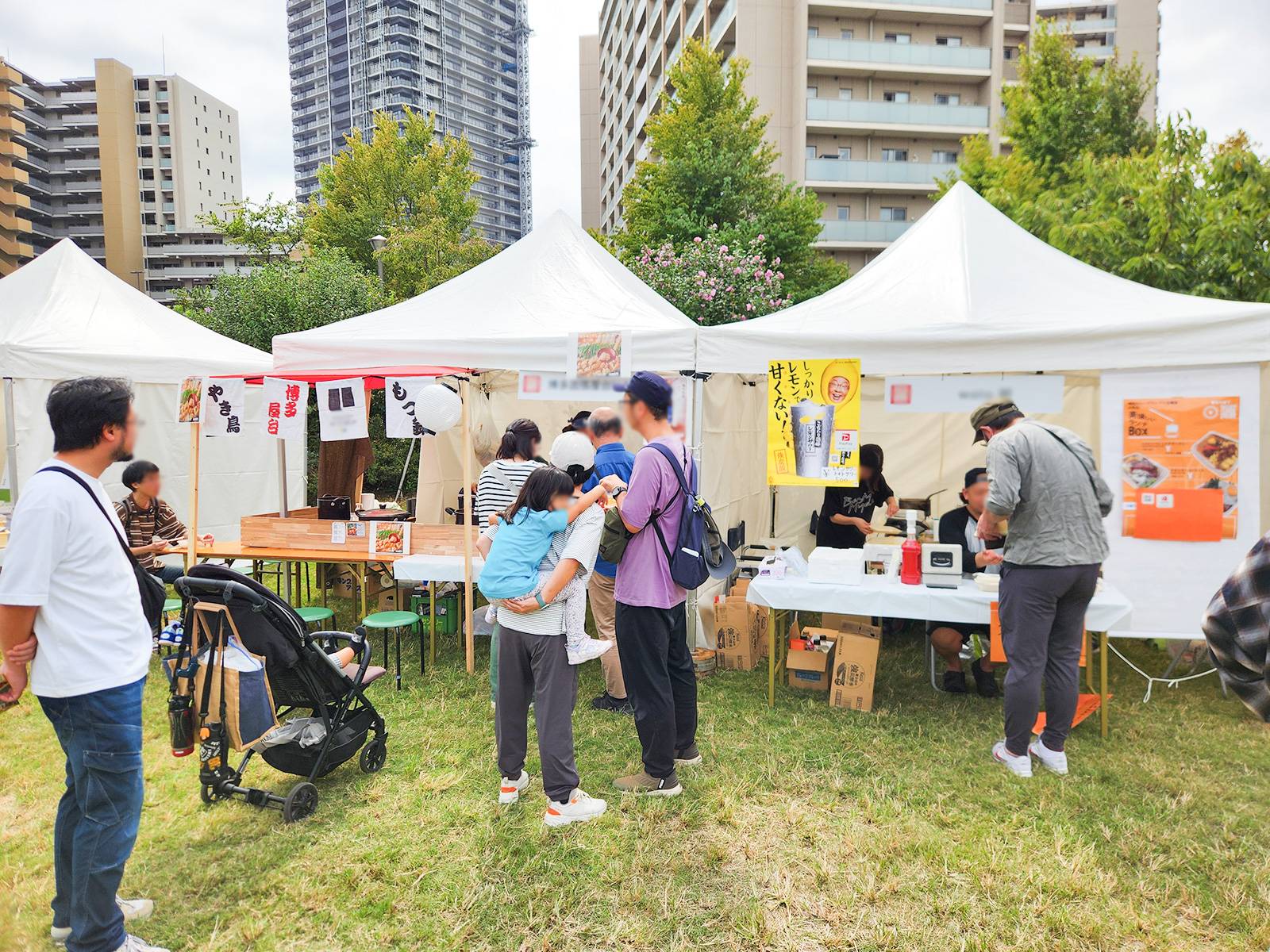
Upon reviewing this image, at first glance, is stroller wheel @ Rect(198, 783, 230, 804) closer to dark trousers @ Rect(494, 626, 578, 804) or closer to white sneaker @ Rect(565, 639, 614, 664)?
dark trousers @ Rect(494, 626, 578, 804)

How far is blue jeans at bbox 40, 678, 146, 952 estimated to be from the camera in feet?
6.86

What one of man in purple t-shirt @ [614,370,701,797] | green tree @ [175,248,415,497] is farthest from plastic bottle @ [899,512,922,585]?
green tree @ [175,248,415,497]

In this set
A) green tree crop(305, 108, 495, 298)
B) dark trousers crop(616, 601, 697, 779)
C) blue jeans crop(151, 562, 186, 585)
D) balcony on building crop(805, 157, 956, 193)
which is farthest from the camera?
balcony on building crop(805, 157, 956, 193)

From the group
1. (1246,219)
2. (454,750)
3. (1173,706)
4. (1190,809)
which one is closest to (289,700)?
(454,750)

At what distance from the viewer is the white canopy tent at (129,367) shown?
253 inches

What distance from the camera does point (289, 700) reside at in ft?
11.0

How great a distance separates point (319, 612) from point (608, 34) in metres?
50.6

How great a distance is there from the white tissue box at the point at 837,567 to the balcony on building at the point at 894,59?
1027 inches

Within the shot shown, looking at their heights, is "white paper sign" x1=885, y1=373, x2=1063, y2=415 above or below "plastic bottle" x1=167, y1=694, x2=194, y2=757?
above

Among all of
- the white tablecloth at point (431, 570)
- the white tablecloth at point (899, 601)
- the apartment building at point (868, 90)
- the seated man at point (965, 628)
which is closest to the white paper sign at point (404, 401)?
the white tablecloth at point (431, 570)

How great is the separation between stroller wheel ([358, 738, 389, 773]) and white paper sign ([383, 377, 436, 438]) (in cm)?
202

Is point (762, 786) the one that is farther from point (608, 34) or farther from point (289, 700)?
point (608, 34)

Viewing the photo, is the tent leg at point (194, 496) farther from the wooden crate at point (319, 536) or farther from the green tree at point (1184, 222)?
the green tree at point (1184, 222)

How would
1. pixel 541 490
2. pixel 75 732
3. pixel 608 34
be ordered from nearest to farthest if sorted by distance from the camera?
pixel 75 732
pixel 541 490
pixel 608 34
